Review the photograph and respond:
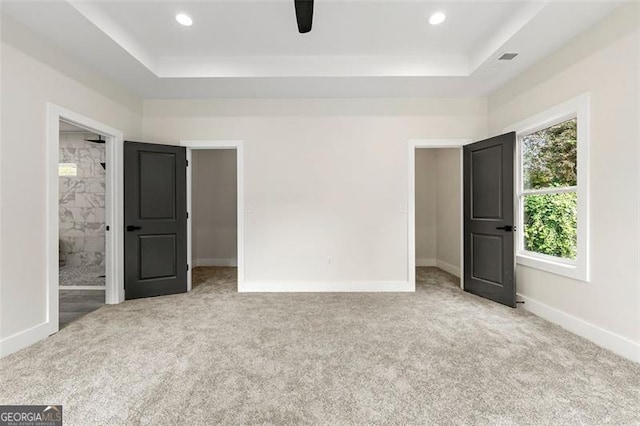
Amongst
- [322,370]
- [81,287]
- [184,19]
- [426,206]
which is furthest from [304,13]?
[81,287]

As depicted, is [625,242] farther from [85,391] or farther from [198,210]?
[198,210]

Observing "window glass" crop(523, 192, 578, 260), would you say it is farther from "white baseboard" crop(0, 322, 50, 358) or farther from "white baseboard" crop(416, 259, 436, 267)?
"white baseboard" crop(0, 322, 50, 358)

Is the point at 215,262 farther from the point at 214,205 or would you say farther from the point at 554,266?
the point at 554,266

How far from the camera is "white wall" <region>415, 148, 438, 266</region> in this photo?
5484 millimetres

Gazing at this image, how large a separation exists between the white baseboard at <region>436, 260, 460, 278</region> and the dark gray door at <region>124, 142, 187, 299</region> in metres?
4.37

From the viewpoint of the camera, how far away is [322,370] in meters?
1.91

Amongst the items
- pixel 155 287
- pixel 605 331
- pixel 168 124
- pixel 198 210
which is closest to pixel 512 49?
pixel 605 331

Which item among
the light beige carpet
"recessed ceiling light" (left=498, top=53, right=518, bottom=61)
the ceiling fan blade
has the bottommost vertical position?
the light beige carpet

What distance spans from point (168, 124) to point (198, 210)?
243 cm

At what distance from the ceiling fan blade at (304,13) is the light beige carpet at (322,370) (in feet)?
8.65

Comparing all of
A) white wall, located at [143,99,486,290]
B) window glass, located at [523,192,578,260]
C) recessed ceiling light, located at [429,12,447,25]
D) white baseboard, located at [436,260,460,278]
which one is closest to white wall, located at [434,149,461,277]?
white baseboard, located at [436,260,460,278]

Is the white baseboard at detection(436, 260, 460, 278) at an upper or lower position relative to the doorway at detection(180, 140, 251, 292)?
lower

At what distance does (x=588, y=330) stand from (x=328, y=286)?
2.68 m

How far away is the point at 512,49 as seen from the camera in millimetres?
2709
